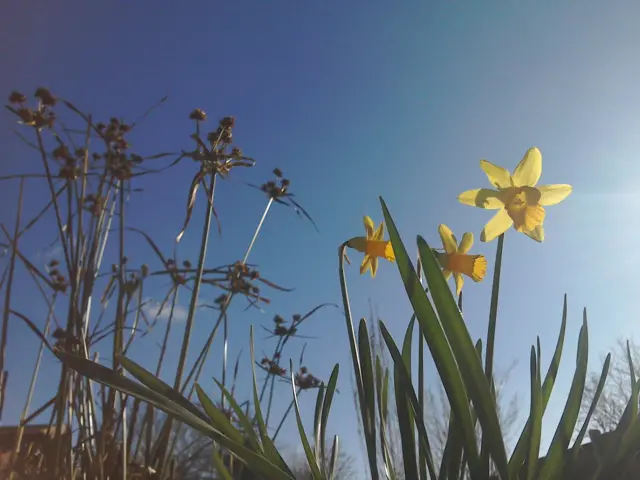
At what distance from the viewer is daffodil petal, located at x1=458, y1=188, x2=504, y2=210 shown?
82 centimetres

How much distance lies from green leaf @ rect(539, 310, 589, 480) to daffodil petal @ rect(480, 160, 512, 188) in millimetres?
250

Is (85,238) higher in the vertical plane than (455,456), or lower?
higher

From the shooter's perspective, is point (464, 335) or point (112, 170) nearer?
point (464, 335)

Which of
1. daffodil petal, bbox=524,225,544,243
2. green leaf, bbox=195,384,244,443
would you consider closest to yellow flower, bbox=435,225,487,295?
daffodil petal, bbox=524,225,544,243

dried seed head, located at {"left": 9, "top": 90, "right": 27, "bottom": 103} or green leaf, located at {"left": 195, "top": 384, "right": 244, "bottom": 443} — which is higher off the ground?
dried seed head, located at {"left": 9, "top": 90, "right": 27, "bottom": 103}

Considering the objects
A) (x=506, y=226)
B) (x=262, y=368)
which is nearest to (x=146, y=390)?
(x=506, y=226)

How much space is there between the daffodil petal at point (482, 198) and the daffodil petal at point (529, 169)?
39 millimetres

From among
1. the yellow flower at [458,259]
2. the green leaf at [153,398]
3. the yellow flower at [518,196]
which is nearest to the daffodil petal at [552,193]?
the yellow flower at [518,196]

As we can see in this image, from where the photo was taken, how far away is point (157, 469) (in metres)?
1.02

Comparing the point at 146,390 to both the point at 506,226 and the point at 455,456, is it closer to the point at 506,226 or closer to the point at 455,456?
the point at 455,456

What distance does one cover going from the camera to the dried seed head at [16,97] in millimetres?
946

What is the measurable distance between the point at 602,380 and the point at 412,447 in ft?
0.90

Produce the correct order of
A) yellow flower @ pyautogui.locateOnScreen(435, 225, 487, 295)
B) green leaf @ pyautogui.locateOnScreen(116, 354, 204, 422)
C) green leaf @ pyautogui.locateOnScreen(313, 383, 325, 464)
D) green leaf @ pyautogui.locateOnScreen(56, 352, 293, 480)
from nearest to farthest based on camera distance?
green leaf @ pyautogui.locateOnScreen(56, 352, 293, 480) → green leaf @ pyautogui.locateOnScreen(116, 354, 204, 422) → green leaf @ pyautogui.locateOnScreen(313, 383, 325, 464) → yellow flower @ pyautogui.locateOnScreen(435, 225, 487, 295)

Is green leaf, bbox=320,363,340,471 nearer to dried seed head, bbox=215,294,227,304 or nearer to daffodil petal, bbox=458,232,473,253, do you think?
daffodil petal, bbox=458,232,473,253
